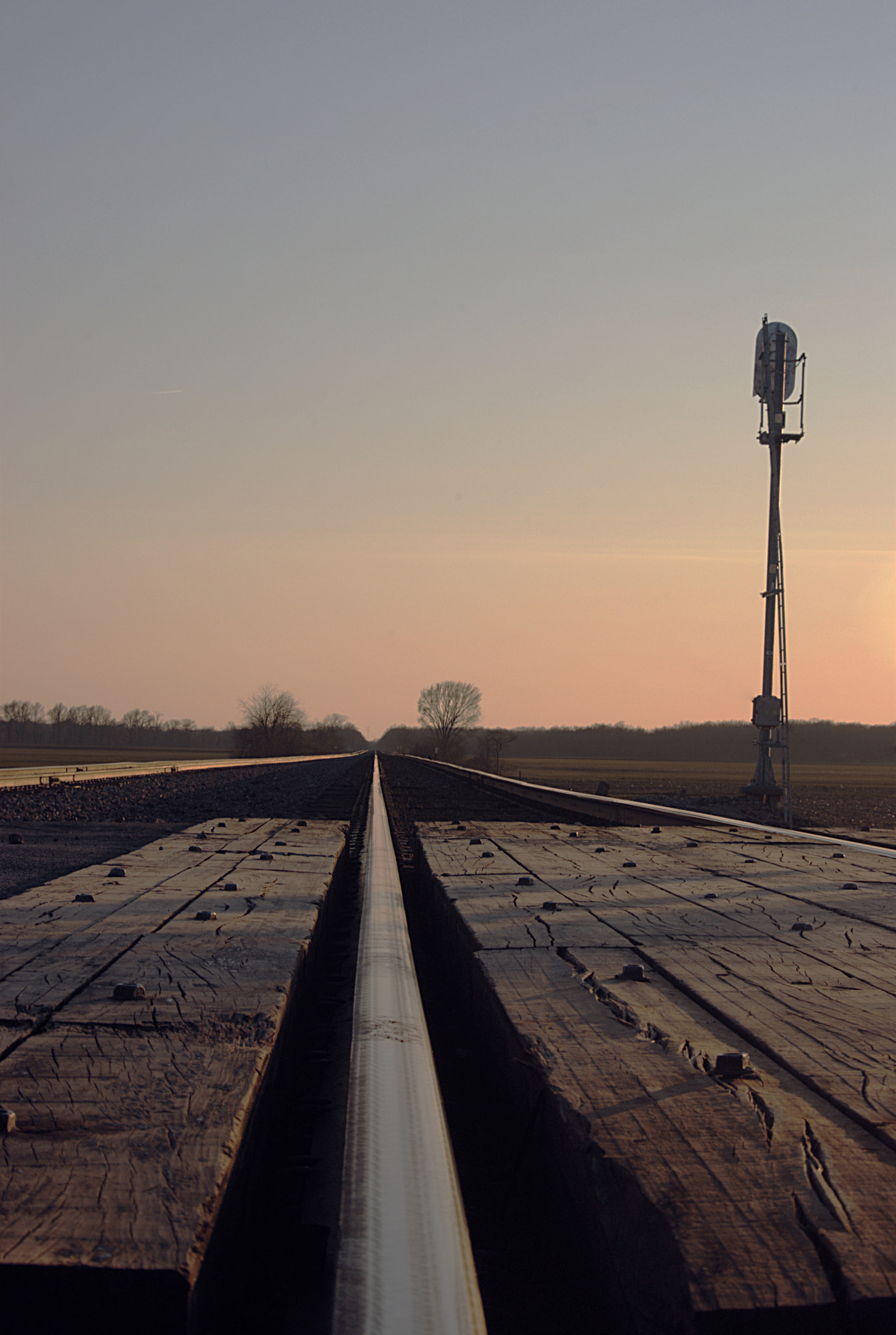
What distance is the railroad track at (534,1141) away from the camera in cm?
136

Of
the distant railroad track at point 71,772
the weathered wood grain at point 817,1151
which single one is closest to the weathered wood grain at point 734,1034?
the weathered wood grain at point 817,1151

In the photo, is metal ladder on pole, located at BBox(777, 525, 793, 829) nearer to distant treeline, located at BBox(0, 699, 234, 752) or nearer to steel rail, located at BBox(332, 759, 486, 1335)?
steel rail, located at BBox(332, 759, 486, 1335)

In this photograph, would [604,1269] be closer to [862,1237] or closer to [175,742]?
[862,1237]

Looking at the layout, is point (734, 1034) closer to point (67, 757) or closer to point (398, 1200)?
point (398, 1200)

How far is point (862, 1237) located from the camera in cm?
144

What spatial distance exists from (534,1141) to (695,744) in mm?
164291

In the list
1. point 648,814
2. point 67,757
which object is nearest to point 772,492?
point 648,814

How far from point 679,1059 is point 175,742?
17577cm

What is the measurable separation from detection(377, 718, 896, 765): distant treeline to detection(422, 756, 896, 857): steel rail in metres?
119

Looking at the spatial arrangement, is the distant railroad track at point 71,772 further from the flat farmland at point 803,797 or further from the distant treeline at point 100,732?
the distant treeline at point 100,732

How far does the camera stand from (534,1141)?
87.2 inches

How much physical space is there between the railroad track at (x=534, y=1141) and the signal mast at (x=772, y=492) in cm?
2146

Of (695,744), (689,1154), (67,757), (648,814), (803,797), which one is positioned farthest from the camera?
(695,744)

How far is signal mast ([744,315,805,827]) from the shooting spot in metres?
24.8
